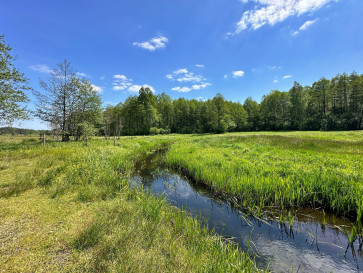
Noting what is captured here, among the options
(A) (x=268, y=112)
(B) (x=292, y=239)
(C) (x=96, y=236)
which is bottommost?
(B) (x=292, y=239)

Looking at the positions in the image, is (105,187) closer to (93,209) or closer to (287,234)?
(93,209)

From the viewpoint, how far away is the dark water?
355cm

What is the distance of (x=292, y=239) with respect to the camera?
4379 mm

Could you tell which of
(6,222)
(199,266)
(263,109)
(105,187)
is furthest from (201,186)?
(263,109)

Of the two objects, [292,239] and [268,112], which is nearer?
[292,239]

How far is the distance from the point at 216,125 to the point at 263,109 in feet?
88.9

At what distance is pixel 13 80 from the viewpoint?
1544cm

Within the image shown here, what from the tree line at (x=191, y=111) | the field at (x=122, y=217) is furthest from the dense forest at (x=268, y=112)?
the field at (x=122, y=217)

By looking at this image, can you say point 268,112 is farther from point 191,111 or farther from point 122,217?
point 122,217

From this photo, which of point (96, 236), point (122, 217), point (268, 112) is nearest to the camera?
point (96, 236)

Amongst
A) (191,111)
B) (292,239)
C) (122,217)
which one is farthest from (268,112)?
(122,217)

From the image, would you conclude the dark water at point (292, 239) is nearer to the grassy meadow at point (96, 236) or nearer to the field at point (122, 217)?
the field at point (122, 217)

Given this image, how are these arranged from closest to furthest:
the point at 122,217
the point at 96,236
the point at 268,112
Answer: the point at 96,236, the point at 122,217, the point at 268,112

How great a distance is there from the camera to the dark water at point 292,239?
355 centimetres
